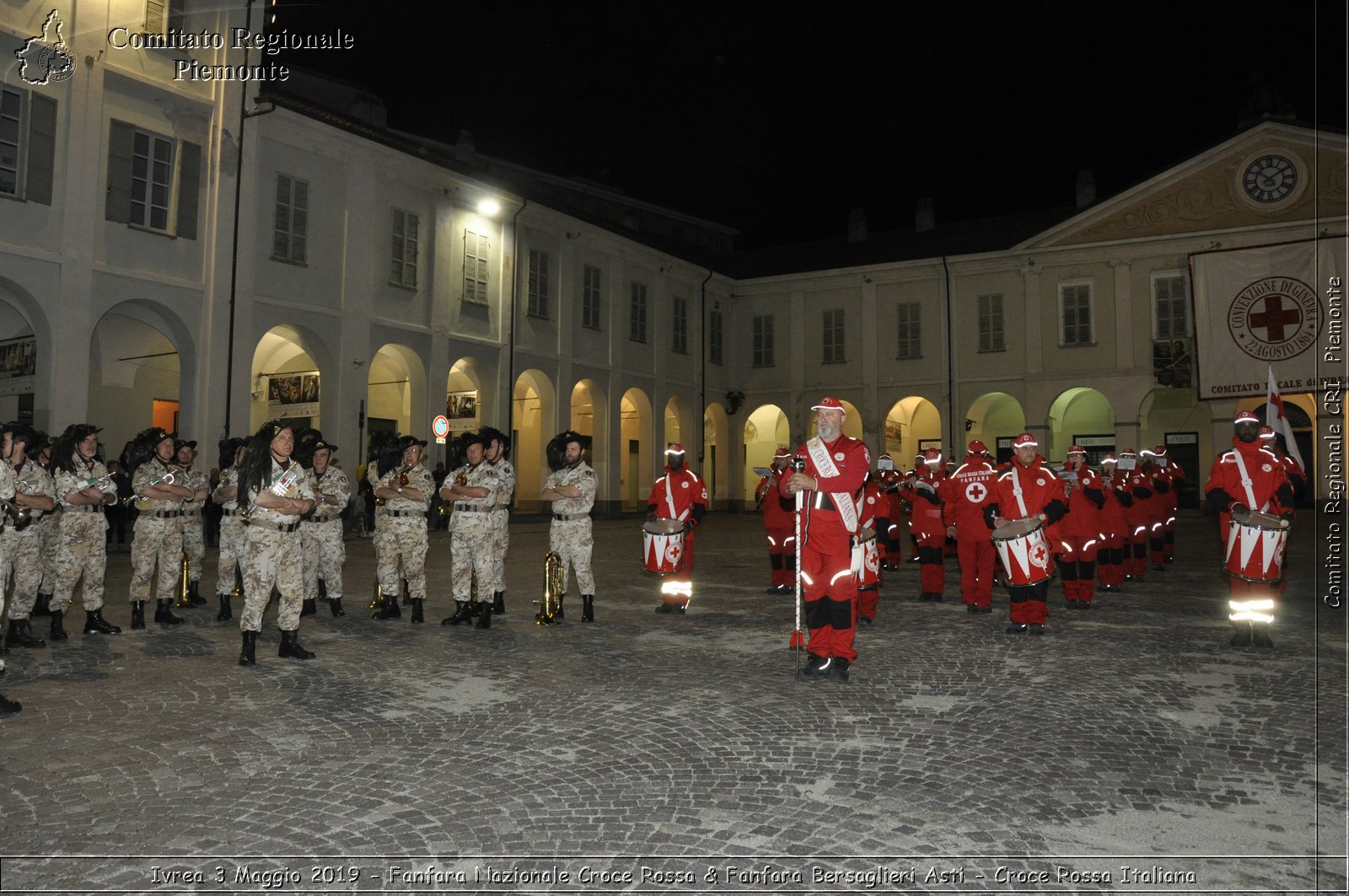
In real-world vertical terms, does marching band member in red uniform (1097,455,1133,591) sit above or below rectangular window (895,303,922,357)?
below

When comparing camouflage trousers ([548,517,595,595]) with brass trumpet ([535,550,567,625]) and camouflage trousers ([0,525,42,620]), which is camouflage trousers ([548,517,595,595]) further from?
camouflage trousers ([0,525,42,620])

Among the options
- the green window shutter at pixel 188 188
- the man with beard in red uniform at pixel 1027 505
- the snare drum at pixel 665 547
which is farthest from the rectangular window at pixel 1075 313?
the green window shutter at pixel 188 188

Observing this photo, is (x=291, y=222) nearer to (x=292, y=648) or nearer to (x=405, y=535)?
(x=405, y=535)

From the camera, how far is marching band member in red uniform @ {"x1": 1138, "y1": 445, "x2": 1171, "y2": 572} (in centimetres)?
1537

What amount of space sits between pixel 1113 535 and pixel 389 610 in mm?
10470

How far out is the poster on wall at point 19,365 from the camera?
18703 mm

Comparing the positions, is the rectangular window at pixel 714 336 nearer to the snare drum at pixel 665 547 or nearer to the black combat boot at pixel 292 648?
the snare drum at pixel 665 547

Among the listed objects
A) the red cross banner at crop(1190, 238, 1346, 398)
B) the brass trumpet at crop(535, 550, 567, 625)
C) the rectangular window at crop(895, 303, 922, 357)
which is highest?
the rectangular window at crop(895, 303, 922, 357)

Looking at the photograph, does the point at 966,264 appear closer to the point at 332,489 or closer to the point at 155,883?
the point at 332,489

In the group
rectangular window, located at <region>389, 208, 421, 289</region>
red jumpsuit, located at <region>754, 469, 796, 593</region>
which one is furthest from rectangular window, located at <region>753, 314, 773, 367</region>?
red jumpsuit, located at <region>754, 469, 796, 593</region>

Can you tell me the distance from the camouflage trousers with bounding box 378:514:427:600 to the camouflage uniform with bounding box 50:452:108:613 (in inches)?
108

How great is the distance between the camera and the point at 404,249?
85.8 feet

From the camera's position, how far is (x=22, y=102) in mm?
17703

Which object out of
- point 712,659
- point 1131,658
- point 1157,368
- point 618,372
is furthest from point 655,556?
point 1157,368
